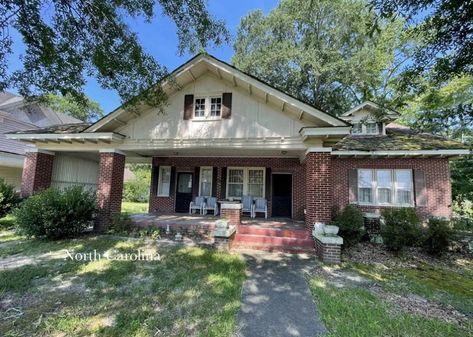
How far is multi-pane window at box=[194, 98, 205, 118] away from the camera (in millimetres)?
9151

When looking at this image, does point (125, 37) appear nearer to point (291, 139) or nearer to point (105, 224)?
point (291, 139)

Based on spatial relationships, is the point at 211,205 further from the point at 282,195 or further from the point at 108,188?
the point at 108,188

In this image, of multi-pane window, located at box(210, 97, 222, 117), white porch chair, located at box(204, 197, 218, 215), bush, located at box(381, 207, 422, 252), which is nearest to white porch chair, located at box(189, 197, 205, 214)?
white porch chair, located at box(204, 197, 218, 215)

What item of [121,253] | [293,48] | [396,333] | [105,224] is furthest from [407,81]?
[293,48]

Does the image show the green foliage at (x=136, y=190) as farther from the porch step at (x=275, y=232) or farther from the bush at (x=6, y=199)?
the porch step at (x=275, y=232)

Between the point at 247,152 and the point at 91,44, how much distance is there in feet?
21.4

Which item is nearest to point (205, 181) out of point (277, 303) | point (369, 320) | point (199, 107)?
point (199, 107)

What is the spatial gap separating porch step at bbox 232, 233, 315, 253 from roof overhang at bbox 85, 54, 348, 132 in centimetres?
383

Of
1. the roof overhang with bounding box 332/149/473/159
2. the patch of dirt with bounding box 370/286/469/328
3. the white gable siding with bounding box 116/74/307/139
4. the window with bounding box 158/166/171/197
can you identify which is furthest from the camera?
the window with bounding box 158/166/171/197

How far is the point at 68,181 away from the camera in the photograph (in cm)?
1184

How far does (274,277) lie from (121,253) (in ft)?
13.8

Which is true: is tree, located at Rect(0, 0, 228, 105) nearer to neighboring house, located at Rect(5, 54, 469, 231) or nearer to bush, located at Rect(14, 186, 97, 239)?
neighboring house, located at Rect(5, 54, 469, 231)

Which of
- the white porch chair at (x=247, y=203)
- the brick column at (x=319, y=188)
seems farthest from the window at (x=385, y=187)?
the white porch chair at (x=247, y=203)

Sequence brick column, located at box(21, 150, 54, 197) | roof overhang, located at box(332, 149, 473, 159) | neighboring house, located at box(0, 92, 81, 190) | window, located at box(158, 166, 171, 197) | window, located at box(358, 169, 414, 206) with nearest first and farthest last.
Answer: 1. roof overhang, located at box(332, 149, 473, 159)
2. brick column, located at box(21, 150, 54, 197)
3. window, located at box(358, 169, 414, 206)
4. window, located at box(158, 166, 171, 197)
5. neighboring house, located at box(0, 92, 81, 190)
